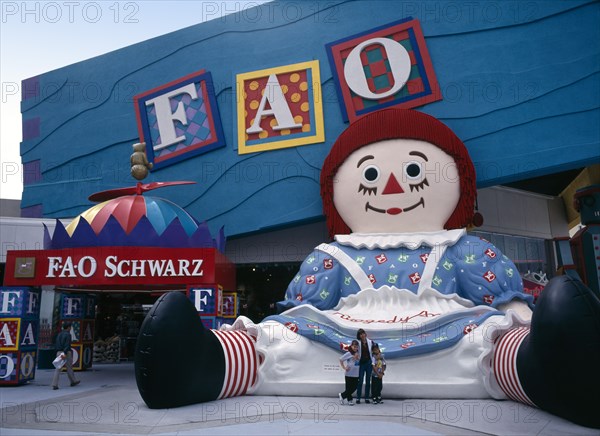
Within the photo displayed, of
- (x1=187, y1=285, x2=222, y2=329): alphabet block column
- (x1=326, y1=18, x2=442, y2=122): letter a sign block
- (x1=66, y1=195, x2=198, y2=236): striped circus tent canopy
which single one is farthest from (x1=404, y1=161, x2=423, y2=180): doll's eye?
(x1=66, y1=195, x2=198, y2=236): striped circus tent canopy

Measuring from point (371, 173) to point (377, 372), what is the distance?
380cm

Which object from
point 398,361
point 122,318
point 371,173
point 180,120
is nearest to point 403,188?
point 371,173

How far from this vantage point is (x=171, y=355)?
19.4 feet

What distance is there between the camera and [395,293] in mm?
7887

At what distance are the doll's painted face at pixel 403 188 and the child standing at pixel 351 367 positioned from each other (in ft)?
10.2

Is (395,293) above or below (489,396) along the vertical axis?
above

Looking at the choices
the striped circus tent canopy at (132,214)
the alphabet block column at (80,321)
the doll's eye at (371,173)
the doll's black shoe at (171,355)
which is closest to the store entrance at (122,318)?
the alphabet block column at (80,321)

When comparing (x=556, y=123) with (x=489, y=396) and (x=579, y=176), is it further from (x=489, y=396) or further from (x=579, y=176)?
(x=489, y=396)

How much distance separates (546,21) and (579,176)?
5.32 m

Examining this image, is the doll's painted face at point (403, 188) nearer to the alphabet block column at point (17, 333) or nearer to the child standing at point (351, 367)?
the child standing at point (351, 367)

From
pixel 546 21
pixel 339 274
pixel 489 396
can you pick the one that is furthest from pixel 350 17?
pixel 489 396

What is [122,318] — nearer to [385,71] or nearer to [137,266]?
[137,266]

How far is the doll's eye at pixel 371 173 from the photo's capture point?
9.12 metres

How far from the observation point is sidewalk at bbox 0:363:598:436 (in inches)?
193
